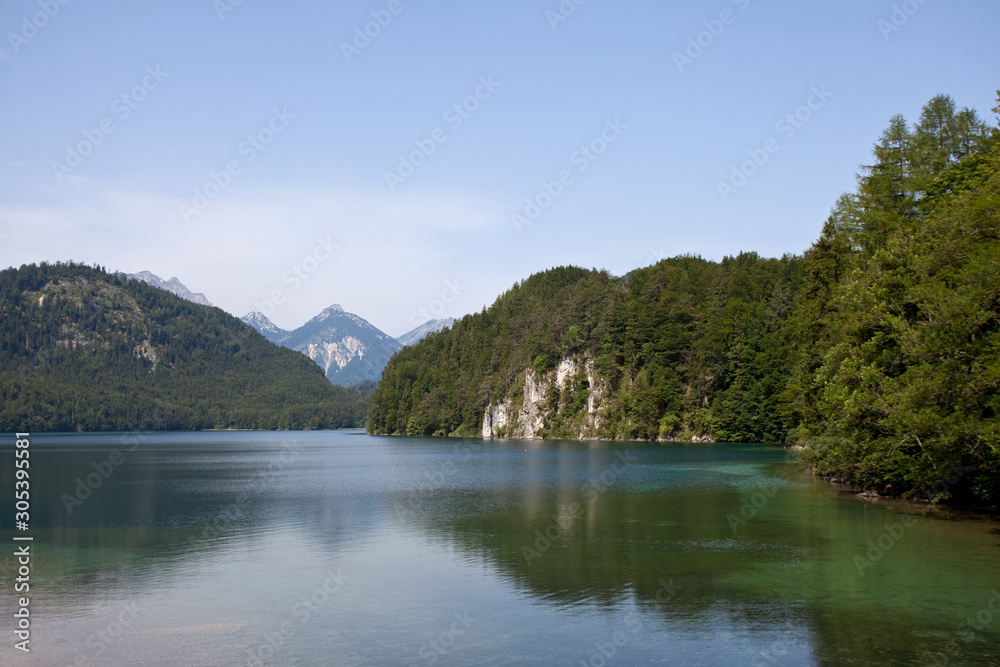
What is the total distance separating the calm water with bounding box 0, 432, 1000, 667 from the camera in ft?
53.8

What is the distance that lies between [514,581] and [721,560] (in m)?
7.42

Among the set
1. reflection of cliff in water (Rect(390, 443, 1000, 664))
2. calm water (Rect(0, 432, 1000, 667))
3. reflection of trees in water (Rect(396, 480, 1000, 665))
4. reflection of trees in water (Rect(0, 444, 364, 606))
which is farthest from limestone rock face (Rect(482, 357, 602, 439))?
reflection of trees in water (Rect(396, 480, 1000, 665))

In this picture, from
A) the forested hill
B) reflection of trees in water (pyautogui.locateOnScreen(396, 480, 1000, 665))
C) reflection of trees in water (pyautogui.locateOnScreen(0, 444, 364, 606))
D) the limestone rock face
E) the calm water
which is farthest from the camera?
the limestone rock face

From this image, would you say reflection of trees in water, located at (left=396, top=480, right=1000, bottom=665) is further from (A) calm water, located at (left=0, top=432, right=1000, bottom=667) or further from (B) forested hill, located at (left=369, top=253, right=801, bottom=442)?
(B) forested hill, located at (left=369, top=253, right=801, bottom=442)

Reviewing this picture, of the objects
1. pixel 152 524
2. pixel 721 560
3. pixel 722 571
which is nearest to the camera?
pixel 722 571

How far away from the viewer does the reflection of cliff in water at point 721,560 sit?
17438 millimetres

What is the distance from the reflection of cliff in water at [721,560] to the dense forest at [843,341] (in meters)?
4.27

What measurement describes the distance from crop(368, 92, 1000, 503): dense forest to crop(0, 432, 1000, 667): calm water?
4.16 m

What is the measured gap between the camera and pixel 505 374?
152750mm

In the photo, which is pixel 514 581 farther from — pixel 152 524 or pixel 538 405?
pixel 538 405

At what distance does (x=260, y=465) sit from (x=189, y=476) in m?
18.0

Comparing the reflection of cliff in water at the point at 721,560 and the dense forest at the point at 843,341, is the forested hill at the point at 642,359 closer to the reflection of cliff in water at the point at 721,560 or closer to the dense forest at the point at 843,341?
the dense forest at the point at 843,341

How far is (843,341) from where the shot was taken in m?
42.3

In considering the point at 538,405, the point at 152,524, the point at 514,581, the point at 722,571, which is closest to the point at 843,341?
the point at 722,571
